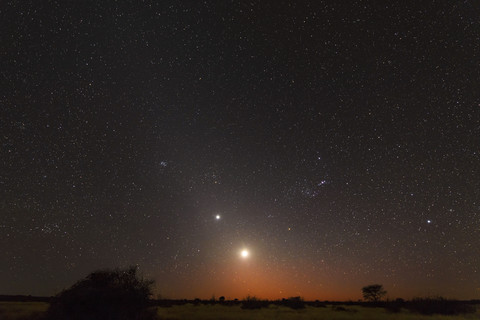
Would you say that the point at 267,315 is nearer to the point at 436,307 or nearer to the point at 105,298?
the point at 105,298

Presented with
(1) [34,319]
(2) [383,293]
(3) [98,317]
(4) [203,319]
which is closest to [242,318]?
(4) [203,319]

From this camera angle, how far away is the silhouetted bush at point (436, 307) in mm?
37938

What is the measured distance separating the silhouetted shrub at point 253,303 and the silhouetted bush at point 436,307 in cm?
1680

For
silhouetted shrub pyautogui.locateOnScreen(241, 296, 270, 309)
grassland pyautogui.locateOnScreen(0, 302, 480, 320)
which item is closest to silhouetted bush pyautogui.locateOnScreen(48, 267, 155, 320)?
grassland pyautogui.locateOnScreen(0, 302, 480, 320)

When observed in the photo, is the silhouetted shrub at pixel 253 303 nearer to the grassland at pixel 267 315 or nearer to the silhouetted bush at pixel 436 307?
the grassland at pixel 267 315

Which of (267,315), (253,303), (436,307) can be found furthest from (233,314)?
(436,307)

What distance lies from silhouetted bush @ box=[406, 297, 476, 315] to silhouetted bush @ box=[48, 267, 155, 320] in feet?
104

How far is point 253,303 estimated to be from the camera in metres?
39.9

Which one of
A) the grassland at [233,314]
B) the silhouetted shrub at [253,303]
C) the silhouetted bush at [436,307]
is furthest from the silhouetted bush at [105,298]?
the silhouetted bush at [436,307]

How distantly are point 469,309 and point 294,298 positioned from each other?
2044 centimetres

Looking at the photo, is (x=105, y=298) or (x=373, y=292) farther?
(x=373, y=292)

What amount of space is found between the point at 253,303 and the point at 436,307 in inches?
826

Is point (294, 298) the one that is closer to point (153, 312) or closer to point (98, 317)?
point (153, 312)

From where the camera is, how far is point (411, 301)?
43.4 m
